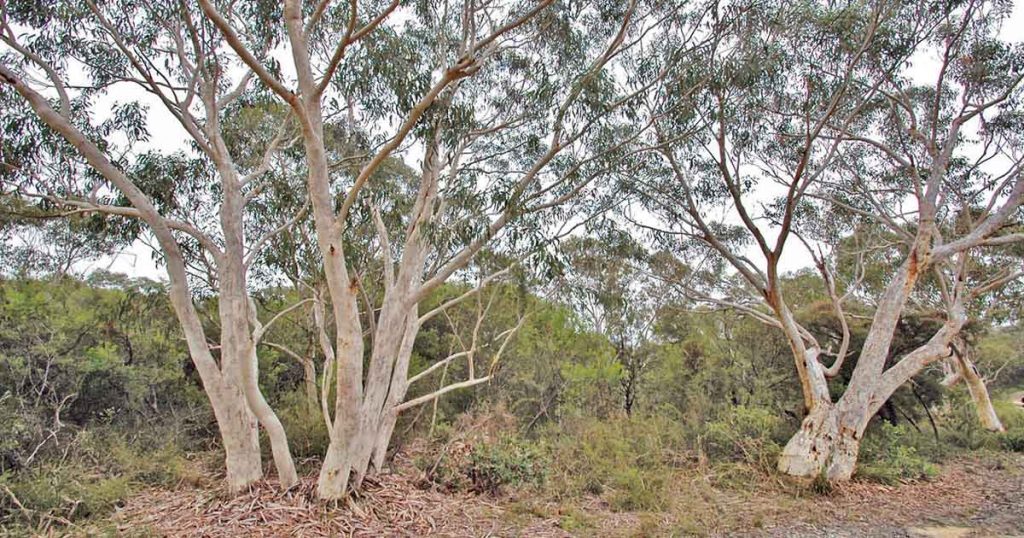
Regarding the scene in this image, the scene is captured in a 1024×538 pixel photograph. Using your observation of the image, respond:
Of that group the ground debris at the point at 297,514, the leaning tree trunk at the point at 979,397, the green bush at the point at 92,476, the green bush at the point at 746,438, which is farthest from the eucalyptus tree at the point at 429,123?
the leaning tree trunk at the point at 979,397

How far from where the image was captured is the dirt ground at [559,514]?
4.93m

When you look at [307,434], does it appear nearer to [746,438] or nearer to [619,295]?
[619,295]

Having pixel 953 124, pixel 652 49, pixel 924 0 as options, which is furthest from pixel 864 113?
pixel 652 49

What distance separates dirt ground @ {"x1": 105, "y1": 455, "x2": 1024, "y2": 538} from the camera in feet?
16.2

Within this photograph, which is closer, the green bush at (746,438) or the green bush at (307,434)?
the green bush at (307,434)

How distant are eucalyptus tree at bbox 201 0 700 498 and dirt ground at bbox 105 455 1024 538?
41cm

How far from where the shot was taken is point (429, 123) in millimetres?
5387

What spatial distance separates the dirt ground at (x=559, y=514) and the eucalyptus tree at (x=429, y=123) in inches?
16.0

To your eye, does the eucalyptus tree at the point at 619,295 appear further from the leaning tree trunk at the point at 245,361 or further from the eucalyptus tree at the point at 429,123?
the leaning tree trunk at the point at 245,361

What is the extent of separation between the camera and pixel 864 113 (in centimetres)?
930

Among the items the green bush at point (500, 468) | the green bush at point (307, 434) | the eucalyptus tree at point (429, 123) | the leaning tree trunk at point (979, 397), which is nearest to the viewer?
the eucalyptus tree at point (429, 123)

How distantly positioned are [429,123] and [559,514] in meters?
4.00

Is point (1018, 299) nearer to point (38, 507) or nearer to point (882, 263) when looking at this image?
point (882, 263)

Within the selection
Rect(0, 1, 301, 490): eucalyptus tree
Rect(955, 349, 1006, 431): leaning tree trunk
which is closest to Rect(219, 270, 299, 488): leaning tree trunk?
Rect(0, 1, 301, 490): eucalyptus tree
